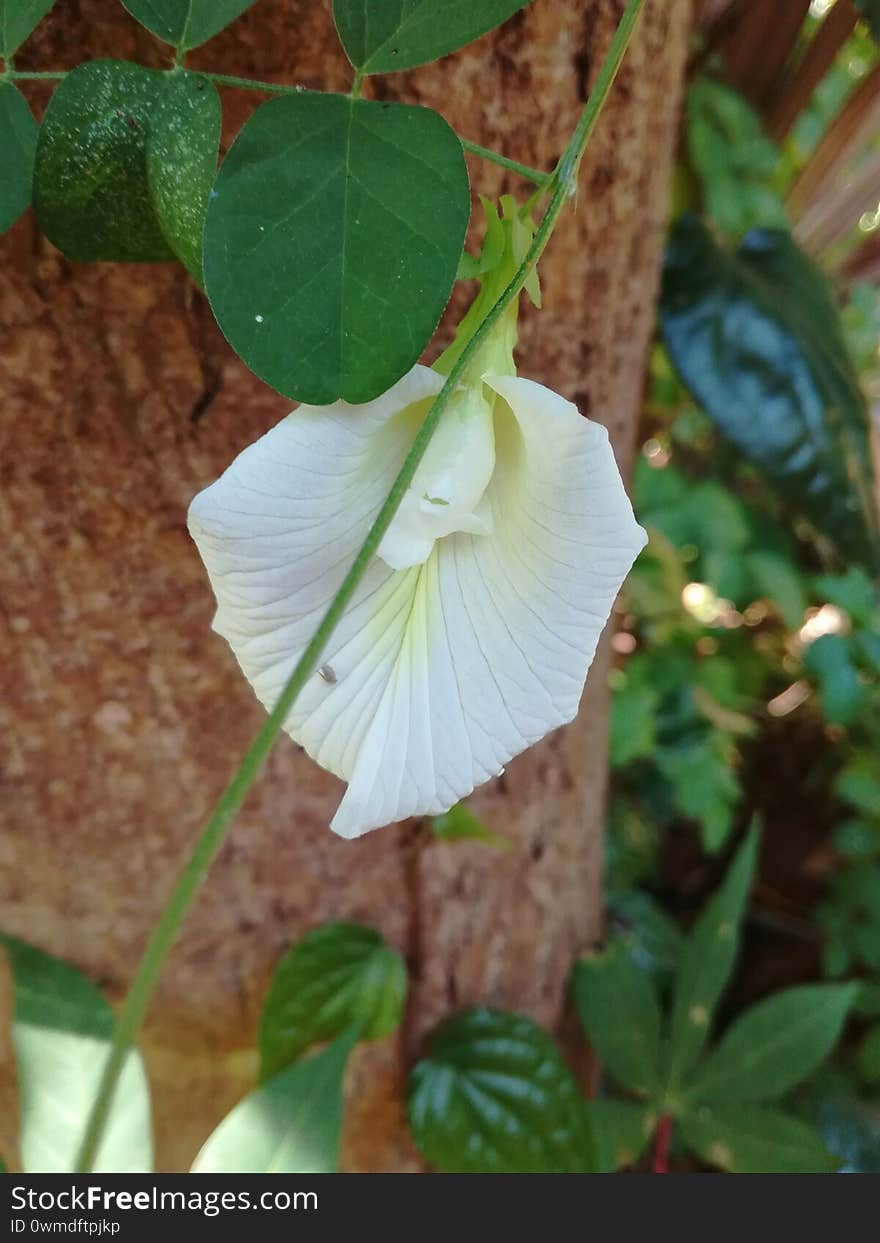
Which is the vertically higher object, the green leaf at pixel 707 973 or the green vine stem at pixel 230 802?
the green leaf at pixel 707 973

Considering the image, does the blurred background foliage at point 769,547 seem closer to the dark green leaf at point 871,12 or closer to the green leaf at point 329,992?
the dark green leaf at point 871,12

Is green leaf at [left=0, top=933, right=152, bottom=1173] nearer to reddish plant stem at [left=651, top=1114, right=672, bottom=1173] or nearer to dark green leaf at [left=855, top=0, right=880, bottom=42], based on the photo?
reddish plant stem at [left=651, top=1114, right=672, bottom=1173]

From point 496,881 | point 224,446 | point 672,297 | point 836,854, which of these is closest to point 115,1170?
point 496,881

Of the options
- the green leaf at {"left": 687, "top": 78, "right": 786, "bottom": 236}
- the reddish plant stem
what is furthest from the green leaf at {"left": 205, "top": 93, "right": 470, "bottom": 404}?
the reddish plant stem

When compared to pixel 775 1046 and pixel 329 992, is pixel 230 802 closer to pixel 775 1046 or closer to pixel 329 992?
pixel 329 992

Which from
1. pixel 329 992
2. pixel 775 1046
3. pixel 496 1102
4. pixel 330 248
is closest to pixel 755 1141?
pixel 775 1046

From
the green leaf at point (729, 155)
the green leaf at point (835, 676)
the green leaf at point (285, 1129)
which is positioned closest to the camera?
the green leaf at point (285, 1129)

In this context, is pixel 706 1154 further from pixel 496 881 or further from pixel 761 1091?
pixel 496 881

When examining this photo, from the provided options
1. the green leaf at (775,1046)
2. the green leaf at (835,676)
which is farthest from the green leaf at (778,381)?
the green leaf at (775,1046)
